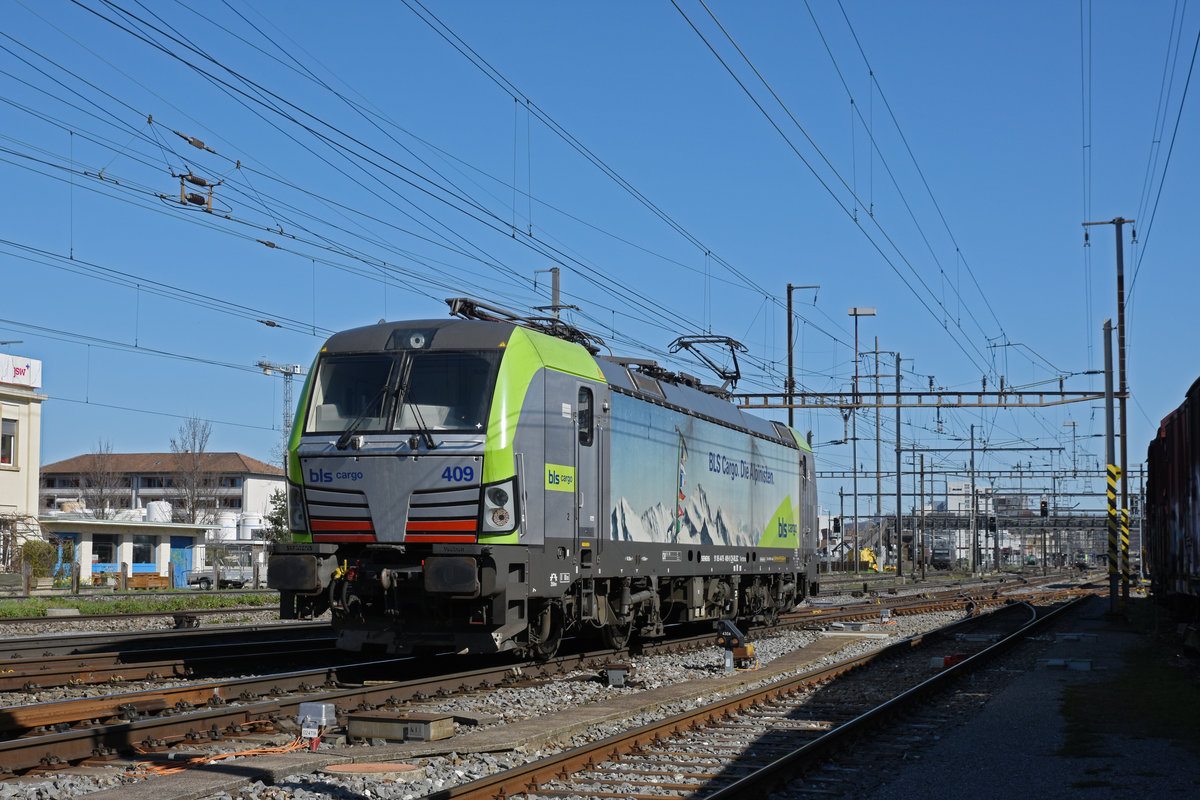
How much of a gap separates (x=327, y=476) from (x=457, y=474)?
62.9 inches

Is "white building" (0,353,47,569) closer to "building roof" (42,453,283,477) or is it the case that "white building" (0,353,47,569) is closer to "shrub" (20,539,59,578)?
"shrub" (20,539,59,578)

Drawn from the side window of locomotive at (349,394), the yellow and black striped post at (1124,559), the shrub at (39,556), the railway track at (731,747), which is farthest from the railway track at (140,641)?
the shrub at (39,556)

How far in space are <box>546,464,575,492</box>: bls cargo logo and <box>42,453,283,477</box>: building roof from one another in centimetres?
9457

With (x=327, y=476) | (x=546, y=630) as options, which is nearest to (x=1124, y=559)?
(x=546, y=630)

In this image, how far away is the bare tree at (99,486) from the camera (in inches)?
3305

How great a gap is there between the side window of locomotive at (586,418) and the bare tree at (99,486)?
230 ft

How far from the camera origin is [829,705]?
42.7 ft

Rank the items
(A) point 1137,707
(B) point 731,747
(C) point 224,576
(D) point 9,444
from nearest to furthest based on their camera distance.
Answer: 1. (B) point 731,747
2. (A) point 1137,707
3. (D) point 9,444
4. (C) point 224,576

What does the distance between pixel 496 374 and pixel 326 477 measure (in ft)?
7.38

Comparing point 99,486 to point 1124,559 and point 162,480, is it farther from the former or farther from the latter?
point 1124,559

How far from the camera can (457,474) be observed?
13273mm

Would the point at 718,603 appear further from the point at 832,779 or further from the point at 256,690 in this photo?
the point at 832,779

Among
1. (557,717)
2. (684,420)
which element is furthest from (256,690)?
(684,420)

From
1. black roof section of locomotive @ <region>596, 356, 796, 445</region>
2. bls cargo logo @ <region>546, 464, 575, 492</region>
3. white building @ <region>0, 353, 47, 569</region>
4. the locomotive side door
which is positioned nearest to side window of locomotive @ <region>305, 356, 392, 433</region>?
bls cargo logo @ <region>546, 464, 575, 492</region>
